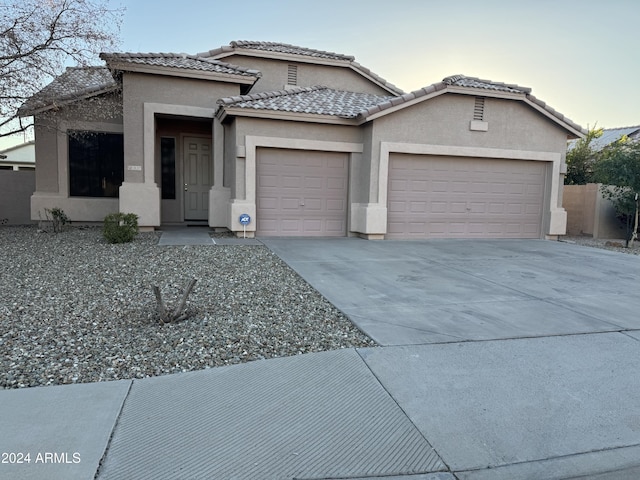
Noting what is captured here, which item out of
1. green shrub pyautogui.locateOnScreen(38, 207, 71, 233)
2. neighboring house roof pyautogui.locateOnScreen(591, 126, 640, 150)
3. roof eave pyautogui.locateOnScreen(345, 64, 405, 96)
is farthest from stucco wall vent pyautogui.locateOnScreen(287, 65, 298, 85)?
neighboring house roof pyautogui.locateOnScreen(591, 126, 640, 150)

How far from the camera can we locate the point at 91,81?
44.0 feet

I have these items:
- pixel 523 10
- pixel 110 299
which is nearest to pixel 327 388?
pixel 110 299

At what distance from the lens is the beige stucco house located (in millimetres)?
12555

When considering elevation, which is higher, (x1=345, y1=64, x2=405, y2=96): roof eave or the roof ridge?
the roof ridge

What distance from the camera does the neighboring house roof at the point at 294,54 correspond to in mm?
16031

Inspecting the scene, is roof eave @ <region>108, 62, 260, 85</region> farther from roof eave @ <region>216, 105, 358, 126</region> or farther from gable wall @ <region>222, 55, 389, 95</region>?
gable wall @ <region>222, 55, 389, 95</region>

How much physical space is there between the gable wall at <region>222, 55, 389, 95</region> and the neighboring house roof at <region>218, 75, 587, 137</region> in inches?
99.0

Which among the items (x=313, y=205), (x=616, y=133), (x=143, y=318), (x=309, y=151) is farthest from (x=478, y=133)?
(x=616, y=133)

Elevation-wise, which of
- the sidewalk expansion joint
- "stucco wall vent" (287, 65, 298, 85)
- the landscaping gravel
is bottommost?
the sidewalk expansion joint

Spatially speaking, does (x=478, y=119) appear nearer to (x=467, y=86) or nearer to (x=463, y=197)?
(x=467, y=86)

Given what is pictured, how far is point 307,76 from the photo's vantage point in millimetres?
17156

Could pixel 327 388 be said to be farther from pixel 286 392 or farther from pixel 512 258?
pixel 512 258

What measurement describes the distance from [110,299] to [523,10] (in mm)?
12824

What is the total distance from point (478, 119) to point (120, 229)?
1028 centimetres
